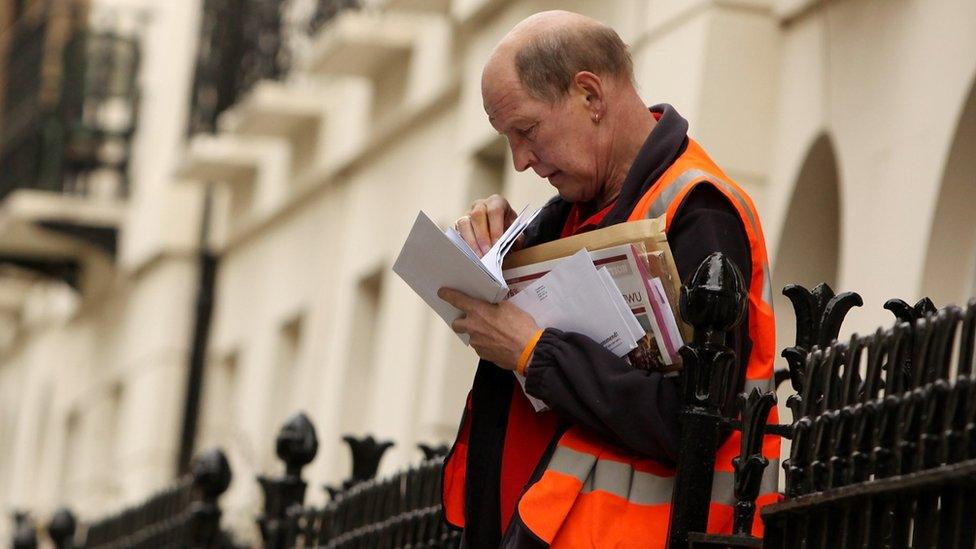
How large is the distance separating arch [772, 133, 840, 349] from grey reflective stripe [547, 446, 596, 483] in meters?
4.19

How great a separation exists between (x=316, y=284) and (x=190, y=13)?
5252 millimetres

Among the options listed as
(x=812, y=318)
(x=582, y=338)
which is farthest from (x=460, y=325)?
(x=812, y=318)

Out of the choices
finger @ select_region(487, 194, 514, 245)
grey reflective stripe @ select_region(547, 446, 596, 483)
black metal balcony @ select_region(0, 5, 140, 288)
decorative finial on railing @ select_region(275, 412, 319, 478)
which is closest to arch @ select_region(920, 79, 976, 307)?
decorative finial on railing @ select_region(275, 412, 319, 478)

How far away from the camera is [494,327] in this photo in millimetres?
4297

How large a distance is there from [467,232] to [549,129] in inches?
12.2

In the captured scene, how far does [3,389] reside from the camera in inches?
983

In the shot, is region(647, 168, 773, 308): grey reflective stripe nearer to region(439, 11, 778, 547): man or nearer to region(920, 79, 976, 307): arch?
region(439, 11, 778, 547): man

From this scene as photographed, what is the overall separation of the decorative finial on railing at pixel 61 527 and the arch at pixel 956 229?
5447 mm

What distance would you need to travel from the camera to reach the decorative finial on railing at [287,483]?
7020 millimetres

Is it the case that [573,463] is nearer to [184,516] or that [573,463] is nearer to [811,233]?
[811,233]

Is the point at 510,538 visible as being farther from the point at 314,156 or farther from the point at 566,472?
the point at 314,156

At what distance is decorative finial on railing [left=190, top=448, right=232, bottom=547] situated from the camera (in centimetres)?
836

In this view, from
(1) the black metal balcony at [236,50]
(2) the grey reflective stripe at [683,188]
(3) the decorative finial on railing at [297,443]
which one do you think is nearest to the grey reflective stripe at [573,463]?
(2) the grey reflective stripe at [683,188]

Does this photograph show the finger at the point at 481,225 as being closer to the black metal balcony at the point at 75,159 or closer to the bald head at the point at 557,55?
the bald head at the point at 557,55
